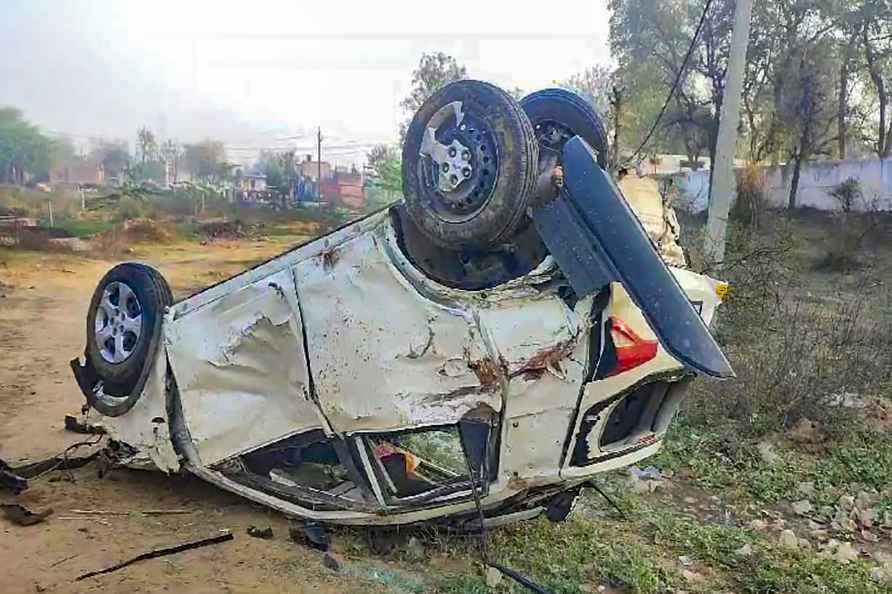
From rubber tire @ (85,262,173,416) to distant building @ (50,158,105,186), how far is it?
21.8 m

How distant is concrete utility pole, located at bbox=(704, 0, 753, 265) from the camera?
9.91m

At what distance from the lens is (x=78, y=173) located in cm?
2577

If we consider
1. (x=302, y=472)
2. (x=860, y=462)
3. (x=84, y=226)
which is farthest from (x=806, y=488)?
(x=84, y=226)

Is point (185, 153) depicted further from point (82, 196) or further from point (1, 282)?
point (1, 282)

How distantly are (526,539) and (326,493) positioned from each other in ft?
3.32

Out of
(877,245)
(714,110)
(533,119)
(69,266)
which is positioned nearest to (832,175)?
(714,110)

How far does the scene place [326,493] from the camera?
13.1 feet

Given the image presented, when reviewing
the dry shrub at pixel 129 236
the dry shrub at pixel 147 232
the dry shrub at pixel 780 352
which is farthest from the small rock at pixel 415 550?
the dry shrub at pixel 147 232

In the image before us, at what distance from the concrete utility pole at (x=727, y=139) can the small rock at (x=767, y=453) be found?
3573 mm

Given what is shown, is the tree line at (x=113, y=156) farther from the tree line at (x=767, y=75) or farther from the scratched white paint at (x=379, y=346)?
the scratched white paint at (x=379, y=346)

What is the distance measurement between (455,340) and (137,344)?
1.77 meters

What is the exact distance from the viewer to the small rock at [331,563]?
3773mm

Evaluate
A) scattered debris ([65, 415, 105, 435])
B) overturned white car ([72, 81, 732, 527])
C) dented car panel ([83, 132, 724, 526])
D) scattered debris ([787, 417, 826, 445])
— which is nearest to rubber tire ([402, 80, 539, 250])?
overturned white car ([72, 81, 732, 527])

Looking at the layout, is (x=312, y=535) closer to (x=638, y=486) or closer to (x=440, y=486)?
(x=440, y=486)
